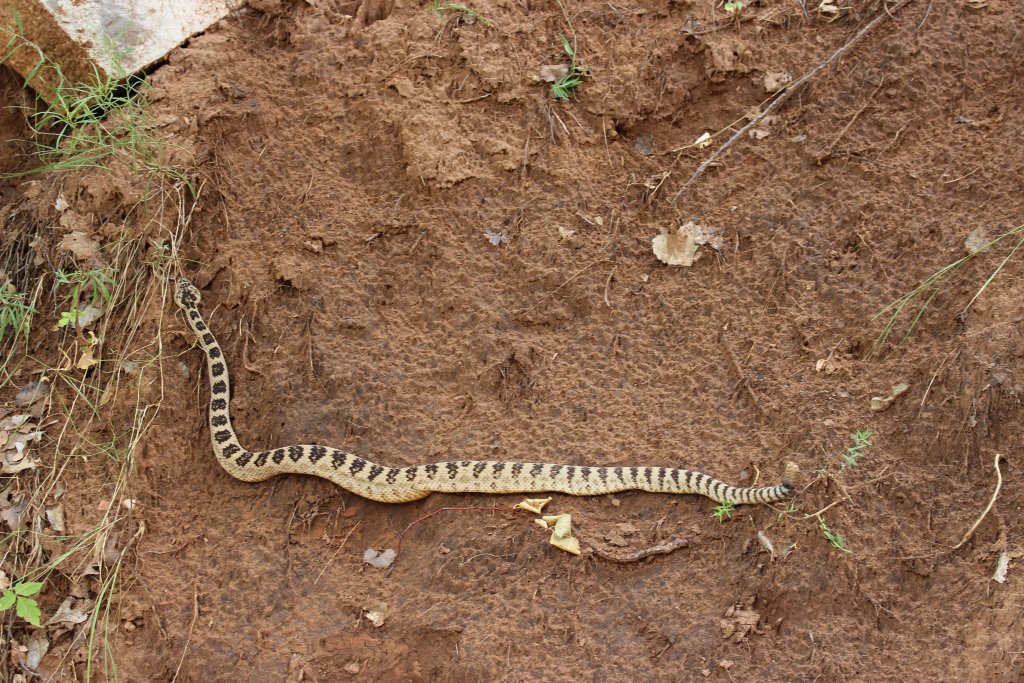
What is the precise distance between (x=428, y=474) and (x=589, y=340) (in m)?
1.41

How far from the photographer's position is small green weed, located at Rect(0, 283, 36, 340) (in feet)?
19.3

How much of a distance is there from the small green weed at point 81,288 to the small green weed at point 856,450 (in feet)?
16.2

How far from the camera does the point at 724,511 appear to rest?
15.0ft

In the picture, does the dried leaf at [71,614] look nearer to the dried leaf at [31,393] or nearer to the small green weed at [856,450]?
the dried leaf at [31,393]

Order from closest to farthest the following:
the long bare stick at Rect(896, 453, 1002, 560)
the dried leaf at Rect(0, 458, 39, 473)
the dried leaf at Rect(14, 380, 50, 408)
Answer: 1. the long bare stick at Rect(896, 453, 1002, 560)
2. the dried leaf at Rect(0, 458, 39, 473)
3. the dried leaf at Rect(14, 380, 50, 408)

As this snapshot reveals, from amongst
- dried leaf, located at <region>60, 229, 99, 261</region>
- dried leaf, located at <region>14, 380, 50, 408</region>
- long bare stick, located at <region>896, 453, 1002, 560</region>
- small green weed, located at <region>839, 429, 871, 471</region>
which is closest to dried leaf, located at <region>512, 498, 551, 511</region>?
small green weed, located at <region>839, 429, 871, 471</region>

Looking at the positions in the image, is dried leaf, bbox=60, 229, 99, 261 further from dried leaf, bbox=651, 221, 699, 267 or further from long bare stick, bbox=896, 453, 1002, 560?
long bare stick, bbox=896, 453, 1002, 560

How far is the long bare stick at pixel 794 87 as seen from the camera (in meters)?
5.79

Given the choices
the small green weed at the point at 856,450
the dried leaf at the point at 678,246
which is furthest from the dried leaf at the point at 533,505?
the dried leaf at the point at 678,246

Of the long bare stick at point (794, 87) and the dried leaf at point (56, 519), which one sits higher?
the dried leaf at point (56, 519)

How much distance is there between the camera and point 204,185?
5.99 m

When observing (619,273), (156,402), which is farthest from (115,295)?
(619,273)

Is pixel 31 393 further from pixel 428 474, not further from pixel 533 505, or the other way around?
pixel 533 505

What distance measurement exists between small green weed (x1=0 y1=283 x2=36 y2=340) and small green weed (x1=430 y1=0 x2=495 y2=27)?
3793mm
